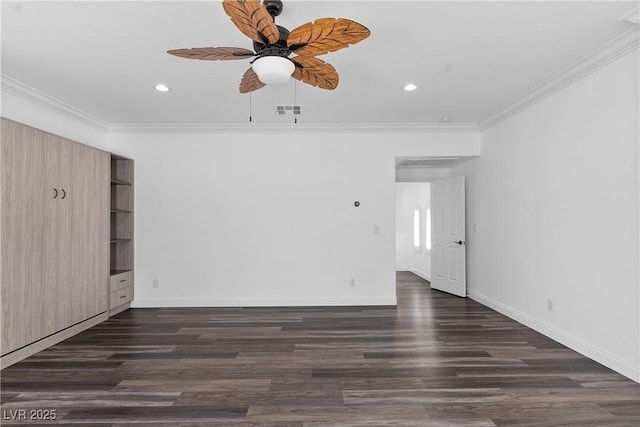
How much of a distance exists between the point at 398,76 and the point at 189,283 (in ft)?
13.0

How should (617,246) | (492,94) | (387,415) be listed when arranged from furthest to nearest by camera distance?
(492,94)
(617,246)
(387,415)

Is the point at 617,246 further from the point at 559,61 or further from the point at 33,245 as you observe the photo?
the point at 33,245

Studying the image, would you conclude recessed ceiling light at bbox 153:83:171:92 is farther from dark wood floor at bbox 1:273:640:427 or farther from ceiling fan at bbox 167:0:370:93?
dark wood floor at bbox 1:273:640:427

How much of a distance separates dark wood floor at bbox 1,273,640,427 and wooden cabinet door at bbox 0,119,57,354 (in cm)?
32

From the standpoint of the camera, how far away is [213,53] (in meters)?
2.11

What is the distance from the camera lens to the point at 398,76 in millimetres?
3391

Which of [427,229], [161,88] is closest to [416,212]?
[427,229]

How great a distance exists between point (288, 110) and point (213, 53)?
232 centimetres

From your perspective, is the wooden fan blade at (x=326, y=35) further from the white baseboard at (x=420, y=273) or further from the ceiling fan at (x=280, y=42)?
the white baseboard at (x=420, y=273)

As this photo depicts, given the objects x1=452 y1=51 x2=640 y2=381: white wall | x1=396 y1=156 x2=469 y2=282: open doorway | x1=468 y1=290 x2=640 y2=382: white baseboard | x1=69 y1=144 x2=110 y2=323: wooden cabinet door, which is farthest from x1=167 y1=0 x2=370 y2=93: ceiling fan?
x1=396 y1=156 x2=469 y2=282: open doorway

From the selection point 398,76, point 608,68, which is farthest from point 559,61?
point 398,76

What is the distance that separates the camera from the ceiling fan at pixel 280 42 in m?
1.78

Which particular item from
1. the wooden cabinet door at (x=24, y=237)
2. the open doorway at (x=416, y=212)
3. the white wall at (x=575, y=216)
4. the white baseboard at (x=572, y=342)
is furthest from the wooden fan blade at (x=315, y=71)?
the open doorway at (x=416, y=212)

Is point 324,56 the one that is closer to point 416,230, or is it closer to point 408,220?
point 416,230
